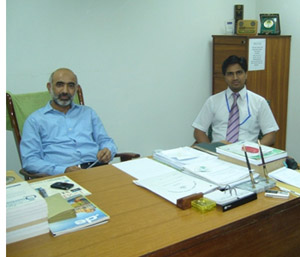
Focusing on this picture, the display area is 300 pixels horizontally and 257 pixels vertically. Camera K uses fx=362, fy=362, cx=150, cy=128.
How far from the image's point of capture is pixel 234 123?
2.83 metres

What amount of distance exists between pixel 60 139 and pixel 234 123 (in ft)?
4.35

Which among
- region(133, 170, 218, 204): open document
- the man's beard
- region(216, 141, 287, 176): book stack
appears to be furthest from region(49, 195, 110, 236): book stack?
the man's beard

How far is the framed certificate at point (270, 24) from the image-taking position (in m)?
3.76

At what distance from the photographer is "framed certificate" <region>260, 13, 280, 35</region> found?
376 cm

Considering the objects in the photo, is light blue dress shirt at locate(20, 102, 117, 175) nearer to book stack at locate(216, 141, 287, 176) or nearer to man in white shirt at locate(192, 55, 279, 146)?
man in white shirt at locate(192, 55, 279, 146)

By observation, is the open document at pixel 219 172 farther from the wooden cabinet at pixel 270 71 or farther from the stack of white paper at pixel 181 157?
the wooden cabinet at pixel 270 71

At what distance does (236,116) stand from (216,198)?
149 cm

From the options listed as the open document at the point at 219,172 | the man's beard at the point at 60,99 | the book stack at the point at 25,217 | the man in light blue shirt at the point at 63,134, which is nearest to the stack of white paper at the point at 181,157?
the open document at the point at 219,172

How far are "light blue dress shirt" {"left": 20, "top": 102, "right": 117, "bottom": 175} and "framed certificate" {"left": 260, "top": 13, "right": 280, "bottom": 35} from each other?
212 centimetres

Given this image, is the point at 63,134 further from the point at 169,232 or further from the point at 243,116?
the point at 169,232

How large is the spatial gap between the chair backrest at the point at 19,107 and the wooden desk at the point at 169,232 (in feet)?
3.77

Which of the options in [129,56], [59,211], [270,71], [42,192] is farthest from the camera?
[270,71]

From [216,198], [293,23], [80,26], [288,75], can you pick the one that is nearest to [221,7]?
[293,23]

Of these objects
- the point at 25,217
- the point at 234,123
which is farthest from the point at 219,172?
the point at 234,123
